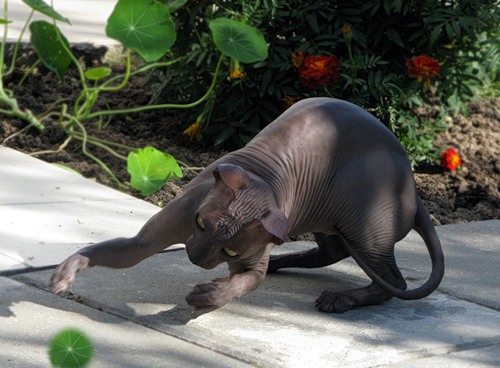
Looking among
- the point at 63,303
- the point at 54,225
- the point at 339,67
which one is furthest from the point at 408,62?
the point at 63,303

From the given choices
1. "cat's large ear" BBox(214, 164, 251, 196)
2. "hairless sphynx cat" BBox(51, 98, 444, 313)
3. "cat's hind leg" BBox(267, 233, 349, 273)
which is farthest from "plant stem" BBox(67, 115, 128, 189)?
"cat's large ear" BBox(214, 164, 251, 196)

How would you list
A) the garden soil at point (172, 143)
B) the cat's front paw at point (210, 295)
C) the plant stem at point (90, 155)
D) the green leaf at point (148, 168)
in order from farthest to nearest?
the garden soil at point (172, 143), the plant stem at point (90, 155), the green leaf at point (148, 168), the cat's front paw at point (210, 295)

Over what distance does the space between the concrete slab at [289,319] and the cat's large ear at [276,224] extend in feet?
1.46

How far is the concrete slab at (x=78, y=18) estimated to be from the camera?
858 cm

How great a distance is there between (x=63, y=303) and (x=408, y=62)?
3.33 metres

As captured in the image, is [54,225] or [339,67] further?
[339,67]

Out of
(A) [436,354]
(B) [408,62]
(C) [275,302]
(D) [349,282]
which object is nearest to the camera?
(A) [436,354]

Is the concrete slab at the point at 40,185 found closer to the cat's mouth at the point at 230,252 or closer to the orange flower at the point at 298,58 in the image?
the orange flower at the point at 298,58

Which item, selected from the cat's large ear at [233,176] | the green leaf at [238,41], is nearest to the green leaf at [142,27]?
the green leaf at [238,41]

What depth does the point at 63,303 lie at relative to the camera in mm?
4164

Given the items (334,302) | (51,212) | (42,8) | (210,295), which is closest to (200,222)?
(210,295)

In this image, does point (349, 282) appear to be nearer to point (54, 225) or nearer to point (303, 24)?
point (54, 225)

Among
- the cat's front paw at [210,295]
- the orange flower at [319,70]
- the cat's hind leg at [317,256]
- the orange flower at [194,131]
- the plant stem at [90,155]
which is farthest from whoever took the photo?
the orange flower at [194,131]

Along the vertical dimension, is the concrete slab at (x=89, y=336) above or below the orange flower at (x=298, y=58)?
below
